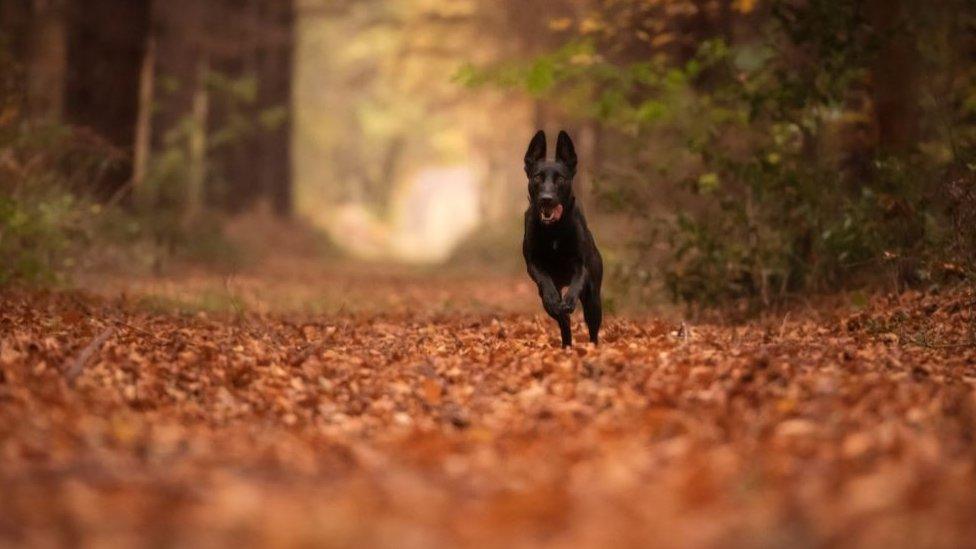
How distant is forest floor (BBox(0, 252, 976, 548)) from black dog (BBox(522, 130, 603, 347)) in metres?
0.36

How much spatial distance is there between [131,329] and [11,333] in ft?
3.24

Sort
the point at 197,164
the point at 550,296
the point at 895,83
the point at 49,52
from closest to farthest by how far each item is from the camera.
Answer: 1. the point at 550,296
2. the point at 895,83
3. the point at 49,52
4. the point at 197,164

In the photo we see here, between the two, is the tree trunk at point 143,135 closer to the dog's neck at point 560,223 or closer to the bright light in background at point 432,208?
the dog's neck at point 560,223

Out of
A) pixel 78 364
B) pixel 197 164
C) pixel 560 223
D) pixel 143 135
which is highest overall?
pixel 143 135

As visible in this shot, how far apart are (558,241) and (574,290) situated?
1.51 ft

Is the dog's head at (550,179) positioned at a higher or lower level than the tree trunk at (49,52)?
lower

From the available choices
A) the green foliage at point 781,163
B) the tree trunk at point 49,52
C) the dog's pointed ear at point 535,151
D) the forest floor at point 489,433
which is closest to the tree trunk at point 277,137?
the tree trunk at point 49,52

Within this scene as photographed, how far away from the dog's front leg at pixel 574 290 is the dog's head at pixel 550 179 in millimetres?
423

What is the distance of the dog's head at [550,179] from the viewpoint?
813cm

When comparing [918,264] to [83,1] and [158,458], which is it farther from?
[83,1]

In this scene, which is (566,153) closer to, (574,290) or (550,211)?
(550,211)

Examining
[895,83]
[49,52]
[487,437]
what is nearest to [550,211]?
[487,437]

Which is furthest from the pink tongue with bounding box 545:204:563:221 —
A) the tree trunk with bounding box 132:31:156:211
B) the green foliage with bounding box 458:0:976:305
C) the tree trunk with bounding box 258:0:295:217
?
the tree trunk with bounding box 258:0:295:217

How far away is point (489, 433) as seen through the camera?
17.4 ft
